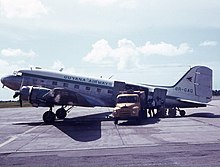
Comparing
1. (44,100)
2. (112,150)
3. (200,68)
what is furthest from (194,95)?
(112,150)

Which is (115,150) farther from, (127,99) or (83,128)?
(127,99)

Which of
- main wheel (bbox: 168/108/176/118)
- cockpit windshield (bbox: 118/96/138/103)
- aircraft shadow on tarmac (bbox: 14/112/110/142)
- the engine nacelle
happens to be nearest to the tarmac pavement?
aircraft shadow on tarmac (bbox: 14/112/110/142)

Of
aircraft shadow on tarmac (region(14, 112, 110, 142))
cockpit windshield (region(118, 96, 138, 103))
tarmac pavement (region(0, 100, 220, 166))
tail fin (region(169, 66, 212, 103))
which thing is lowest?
→ aircraft shadow on tarmac (region(14, 112, 110, 142))

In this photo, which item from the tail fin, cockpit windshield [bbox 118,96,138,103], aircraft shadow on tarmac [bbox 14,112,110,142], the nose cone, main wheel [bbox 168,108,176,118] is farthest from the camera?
the tail fin

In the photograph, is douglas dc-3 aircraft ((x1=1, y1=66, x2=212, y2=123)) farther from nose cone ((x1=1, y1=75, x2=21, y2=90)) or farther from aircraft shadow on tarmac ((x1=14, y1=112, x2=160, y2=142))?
aircraft shadow on tarmac ((x1=14, y1=112, x2=160, y2=142))

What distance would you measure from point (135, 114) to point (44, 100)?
6.44 meters

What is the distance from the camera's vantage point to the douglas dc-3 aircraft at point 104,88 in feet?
95.9

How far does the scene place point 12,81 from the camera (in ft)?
97.0

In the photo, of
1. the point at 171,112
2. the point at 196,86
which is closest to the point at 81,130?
the point at 171,112

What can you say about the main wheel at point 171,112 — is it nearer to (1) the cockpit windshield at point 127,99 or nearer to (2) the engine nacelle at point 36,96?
(1) the cockpit windshield at point 127,99

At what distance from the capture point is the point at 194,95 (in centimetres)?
3159

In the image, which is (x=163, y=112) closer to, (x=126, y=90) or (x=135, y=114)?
(x=126, y=90)

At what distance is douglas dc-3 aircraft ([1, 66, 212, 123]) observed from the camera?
1151 inches

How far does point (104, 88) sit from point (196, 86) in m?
7.96
